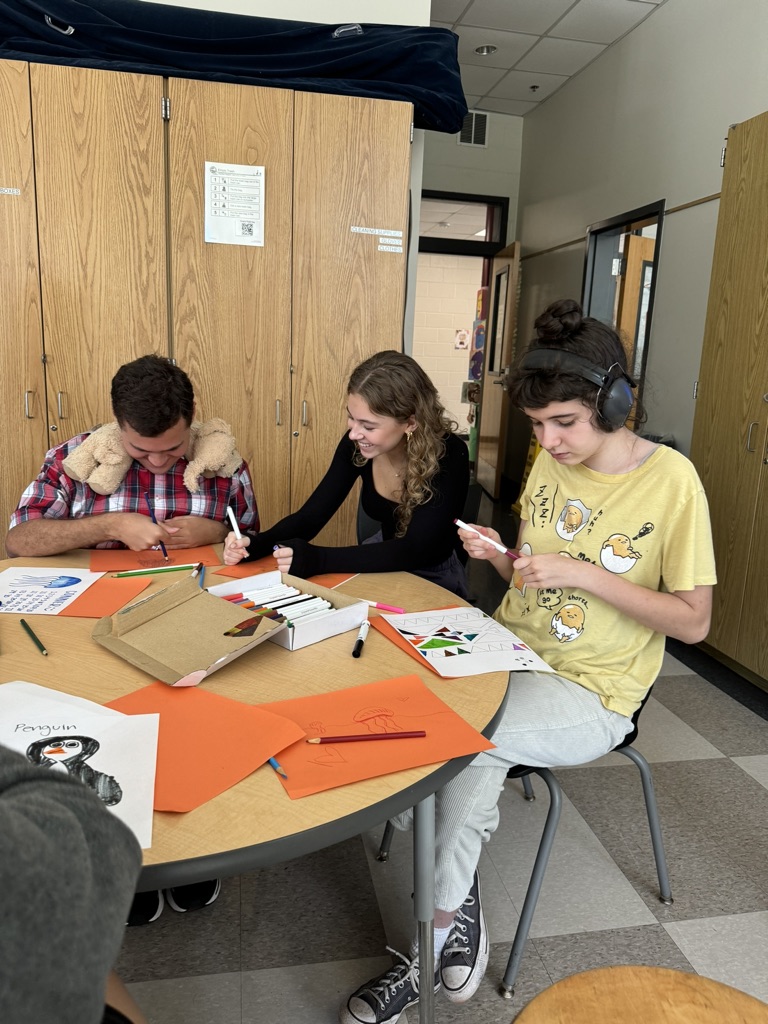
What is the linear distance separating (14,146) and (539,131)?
446 centimetres

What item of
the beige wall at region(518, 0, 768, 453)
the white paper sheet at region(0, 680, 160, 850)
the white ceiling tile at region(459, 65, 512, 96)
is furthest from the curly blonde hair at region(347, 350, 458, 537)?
the white ceiling tile at region(459, 65, 512, 96)

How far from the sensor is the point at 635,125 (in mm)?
4332

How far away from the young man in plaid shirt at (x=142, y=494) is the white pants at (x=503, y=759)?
958mm

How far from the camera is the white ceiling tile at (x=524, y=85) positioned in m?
5.19

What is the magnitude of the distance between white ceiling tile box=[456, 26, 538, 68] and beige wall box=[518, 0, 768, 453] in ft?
1.79

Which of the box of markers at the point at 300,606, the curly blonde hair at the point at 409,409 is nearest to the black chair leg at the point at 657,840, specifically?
the box of markers at the point at 300,606

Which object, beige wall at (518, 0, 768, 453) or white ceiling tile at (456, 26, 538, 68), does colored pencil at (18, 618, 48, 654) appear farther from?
white ceiling tile at (456, 26, 538, 68)

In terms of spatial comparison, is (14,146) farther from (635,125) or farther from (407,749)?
(635,125)

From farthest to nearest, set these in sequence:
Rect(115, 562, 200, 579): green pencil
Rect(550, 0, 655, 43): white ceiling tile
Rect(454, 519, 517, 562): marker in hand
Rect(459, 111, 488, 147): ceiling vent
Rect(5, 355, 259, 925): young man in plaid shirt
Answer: Rect(459, 111, 488, 147): ceiling vent → Rect(550, 0, 655, 43): white ceiling tile → Rect(5, 355, 259, 925): young man in plaid shirt → Rect(115, 562, 200, 579): green pencil → Rect(454, 519, 517, 562): marker in hand

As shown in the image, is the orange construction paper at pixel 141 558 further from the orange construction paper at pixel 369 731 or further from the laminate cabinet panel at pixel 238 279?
the laminate cabinet panel at pixel 238 279

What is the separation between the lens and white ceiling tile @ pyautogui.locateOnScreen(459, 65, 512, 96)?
5.09 metres

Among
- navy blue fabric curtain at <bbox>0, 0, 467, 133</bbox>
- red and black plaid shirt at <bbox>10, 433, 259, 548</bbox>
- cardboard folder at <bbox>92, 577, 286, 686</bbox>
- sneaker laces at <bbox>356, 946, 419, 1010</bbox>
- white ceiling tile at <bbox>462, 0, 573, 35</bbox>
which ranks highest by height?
white ceiling tile at <bbox>462, 0, 573, 35</bbox>

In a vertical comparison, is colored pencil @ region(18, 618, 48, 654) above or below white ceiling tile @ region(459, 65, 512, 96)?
below

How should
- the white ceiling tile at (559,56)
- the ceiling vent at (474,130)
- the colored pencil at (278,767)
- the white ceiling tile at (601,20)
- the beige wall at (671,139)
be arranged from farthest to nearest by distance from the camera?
the ceiling vent at (474,130), the white ceiling tile at (559,56), the white ceiling tile at (601,20), the beige wall at (671,139), the colored pencil at (278,767)
